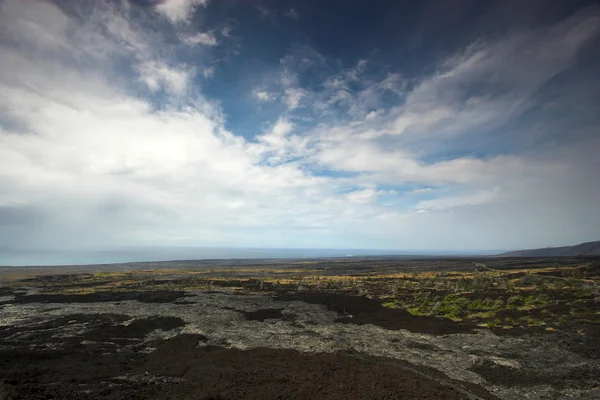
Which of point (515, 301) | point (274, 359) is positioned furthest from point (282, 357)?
point (515, 301)

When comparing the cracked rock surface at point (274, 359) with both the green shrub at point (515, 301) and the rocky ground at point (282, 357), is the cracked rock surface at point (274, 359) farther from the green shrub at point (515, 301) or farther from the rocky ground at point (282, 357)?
the green shrub at point (515, 301)

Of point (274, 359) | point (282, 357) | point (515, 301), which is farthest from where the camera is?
point (515, 301)

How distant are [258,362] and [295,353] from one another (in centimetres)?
393

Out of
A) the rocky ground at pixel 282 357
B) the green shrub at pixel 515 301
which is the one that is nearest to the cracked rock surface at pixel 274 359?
the rocky ground at pixel 282 357

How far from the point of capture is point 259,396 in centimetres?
1788

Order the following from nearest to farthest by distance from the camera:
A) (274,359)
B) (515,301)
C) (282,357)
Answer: (274,359), (282,357), (515,301)

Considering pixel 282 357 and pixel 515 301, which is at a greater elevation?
pixel 515 301

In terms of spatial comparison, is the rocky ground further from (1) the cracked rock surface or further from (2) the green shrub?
(2) the green shrub

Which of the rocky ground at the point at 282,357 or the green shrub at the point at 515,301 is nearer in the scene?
the rocky ground at the point at 282,357

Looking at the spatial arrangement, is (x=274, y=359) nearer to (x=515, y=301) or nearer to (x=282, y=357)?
(x=282, y=357)

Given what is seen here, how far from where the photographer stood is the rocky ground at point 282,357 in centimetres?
1891

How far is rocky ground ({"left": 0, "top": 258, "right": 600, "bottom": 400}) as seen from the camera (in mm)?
Answer: 18906

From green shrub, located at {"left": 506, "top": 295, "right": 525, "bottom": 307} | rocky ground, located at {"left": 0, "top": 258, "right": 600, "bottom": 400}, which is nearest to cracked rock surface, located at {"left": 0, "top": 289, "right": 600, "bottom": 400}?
rocky ground, located at {"left": 0, "top": 258, "right": 600, "bottom": 400}

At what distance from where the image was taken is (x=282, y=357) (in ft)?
82.7
